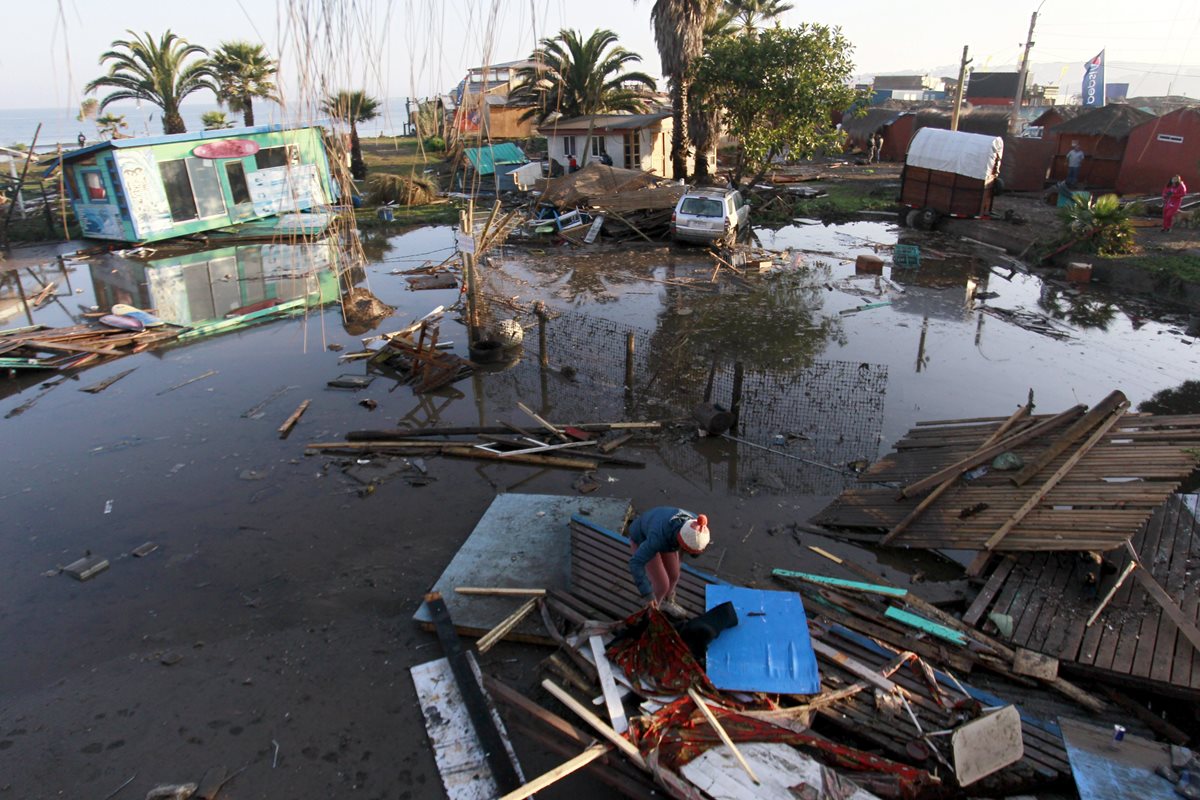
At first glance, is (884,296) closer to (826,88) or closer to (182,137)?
(826,88)

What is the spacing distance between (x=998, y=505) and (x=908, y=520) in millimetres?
900

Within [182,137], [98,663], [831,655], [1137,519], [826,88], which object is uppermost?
[826,88]

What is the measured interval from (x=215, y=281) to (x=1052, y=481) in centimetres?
2017

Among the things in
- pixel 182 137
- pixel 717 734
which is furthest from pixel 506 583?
pixel 182 137

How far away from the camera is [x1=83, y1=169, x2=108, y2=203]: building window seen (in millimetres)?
21953

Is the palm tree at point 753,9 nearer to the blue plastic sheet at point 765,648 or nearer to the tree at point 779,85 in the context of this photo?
the tree at point 779,85

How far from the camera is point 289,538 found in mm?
7750

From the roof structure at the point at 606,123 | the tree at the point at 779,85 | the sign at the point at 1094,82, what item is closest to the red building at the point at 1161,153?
the tree at the point at 779,85

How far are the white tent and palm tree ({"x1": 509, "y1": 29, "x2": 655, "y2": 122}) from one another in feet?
45.6

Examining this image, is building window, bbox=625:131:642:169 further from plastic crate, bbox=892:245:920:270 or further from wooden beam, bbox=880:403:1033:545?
wooden beam, bbox=880:403:1033:545

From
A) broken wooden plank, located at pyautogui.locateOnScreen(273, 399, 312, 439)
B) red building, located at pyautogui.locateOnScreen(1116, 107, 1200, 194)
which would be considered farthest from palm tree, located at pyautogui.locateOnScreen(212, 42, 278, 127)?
red building, located at pyautogui.locateOnScreen(1116, 107, 1200, 194)

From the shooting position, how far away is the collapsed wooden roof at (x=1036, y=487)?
649 cm

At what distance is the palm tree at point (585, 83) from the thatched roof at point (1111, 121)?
17.8m

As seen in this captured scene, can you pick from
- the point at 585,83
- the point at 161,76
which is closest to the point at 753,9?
the point at 585,83
